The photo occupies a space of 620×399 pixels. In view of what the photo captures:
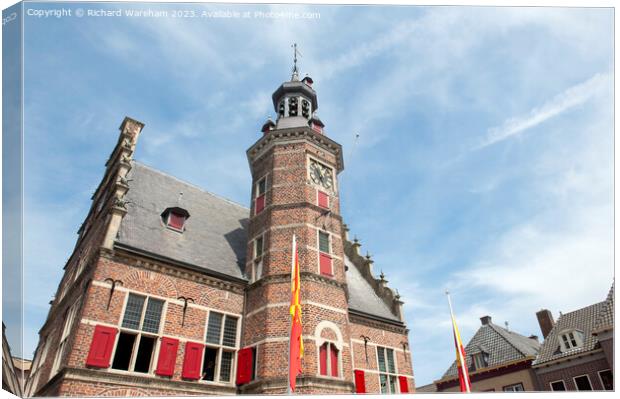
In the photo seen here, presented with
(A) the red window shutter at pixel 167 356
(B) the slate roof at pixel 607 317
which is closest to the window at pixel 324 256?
(A) the red window shutter at pixel 167 356

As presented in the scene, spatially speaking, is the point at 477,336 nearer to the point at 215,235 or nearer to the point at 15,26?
the point at 215,235

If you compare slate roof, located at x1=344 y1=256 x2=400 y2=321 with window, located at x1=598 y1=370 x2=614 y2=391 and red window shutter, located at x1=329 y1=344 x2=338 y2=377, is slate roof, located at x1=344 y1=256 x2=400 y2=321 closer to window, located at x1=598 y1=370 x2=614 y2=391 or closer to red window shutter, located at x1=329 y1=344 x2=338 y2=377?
red window shutter, located at x1=329 y1=344 x2=338 y2=377

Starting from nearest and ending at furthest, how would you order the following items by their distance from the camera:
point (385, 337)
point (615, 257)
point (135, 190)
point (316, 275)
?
point (615, 257) → point (316, 275) → point (135, 190) → point (385, 337)

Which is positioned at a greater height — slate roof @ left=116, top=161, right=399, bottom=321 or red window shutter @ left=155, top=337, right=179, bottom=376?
slate roof @ left=116, top=161, right=399, bottom=321

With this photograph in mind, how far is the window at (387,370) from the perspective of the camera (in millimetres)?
15805

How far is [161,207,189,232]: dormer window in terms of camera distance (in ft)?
49.8

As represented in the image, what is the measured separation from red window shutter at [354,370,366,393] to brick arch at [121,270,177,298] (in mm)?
7458

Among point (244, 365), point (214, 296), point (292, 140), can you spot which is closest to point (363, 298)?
point (244, 365)

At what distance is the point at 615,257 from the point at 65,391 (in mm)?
13988

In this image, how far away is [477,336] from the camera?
28.7m

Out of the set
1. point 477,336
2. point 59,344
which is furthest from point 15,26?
point 477,336

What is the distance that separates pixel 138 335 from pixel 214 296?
2.81 metres

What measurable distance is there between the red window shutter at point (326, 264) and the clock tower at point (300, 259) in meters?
0.04

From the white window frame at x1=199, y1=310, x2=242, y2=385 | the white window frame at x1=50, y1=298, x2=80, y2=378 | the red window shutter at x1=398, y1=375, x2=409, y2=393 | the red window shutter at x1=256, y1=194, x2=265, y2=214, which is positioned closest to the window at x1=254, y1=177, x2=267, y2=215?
the red window shutter at x1=256, y1=194, x2=265, y2=214
